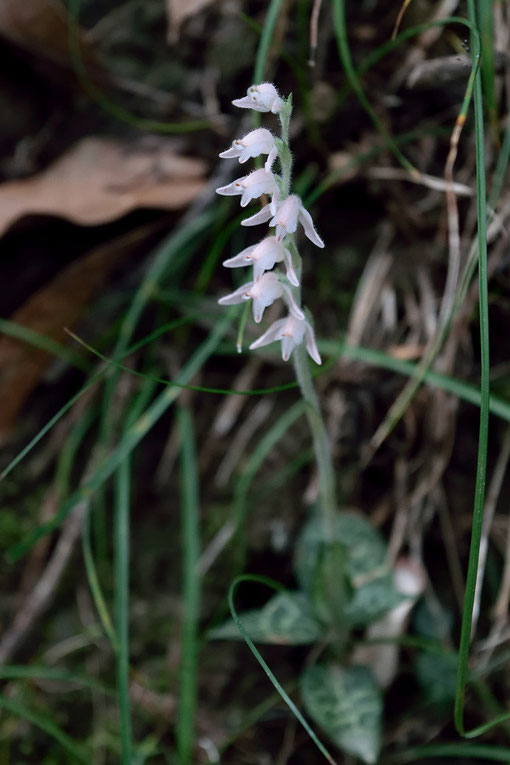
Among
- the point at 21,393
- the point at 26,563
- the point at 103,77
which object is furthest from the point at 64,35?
the point at 26,563

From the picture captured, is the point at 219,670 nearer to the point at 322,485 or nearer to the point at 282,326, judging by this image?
the point at 322,485

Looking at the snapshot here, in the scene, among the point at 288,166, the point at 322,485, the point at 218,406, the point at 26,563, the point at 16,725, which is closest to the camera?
the point at 288,166

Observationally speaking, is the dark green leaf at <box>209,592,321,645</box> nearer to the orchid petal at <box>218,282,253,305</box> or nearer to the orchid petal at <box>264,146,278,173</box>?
the orchid petal at <box>218,282,253,305</box>

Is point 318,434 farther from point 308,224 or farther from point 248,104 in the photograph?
point 248,104

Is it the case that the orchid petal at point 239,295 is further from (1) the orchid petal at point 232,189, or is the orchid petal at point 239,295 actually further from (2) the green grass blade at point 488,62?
(2) the green grass blade at point 488,62

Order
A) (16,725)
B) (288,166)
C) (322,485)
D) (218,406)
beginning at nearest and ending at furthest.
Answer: (288,166), (322,485), (16,725), (218,406)

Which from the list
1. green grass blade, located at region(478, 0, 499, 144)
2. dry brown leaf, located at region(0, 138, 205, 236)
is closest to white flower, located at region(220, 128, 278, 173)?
green grass blade, located at region(478, 0, 499, 144)

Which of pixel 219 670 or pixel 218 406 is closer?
pixel 219 670

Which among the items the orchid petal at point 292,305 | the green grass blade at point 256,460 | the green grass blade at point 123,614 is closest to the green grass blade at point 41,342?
the green grass blade at point 123,614
